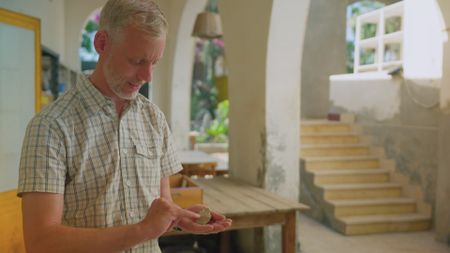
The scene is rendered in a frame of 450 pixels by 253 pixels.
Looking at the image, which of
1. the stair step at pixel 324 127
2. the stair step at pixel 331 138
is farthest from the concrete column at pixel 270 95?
the stair step at pixel 324 127

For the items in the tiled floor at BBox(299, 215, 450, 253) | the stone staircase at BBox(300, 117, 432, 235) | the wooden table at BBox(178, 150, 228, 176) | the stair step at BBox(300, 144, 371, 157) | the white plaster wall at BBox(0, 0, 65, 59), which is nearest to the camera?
the white plaster wall at BBox(0, 0, 65, 59)

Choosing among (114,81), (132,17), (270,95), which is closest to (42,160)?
(114,81)

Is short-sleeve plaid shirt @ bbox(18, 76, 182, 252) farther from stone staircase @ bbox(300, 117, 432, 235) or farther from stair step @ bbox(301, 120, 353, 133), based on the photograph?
stair step @ bbox(301, 120, 353, 133)

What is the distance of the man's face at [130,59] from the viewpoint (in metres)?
1.19

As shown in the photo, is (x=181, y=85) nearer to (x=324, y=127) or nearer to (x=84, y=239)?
(x=324, y=127)

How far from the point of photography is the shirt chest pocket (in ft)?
4.45

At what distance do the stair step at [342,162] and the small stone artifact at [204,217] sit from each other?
5.35 m

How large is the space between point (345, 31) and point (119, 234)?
28.8ft

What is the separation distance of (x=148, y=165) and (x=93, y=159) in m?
0.19

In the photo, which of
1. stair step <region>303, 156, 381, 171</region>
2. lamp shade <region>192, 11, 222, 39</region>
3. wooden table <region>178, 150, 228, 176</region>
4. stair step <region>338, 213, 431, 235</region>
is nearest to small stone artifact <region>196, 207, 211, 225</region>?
stair step <region>338, 213, 431, 235</region>

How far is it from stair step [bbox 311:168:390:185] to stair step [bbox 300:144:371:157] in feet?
1.54

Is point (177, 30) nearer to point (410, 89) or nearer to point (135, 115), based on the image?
point (410, 89)

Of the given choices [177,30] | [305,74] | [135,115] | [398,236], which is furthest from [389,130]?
[135,115]

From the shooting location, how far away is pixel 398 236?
5.45 meters
